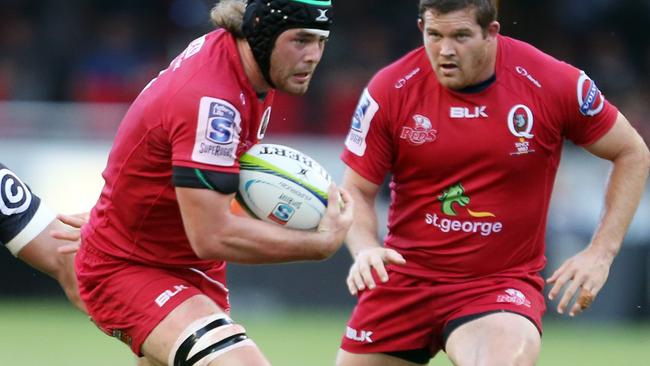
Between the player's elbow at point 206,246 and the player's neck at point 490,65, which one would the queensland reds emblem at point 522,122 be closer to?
the player's neck at point 490,65

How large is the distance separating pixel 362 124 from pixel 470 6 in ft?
2.61

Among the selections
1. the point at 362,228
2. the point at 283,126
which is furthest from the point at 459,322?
the point at 283,126

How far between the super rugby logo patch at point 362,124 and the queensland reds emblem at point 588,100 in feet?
3.25

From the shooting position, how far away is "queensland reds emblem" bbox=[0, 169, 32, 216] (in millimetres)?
6707

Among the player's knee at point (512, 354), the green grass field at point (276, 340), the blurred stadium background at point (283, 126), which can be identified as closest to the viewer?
the player's knee at point (512, 354)

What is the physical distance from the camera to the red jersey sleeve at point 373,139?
677 centimetres

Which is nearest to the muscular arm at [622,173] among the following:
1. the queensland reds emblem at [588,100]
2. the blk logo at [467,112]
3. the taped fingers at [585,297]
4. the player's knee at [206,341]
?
the queensland reds emblem at [588,100]

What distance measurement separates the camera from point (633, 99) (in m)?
15.1

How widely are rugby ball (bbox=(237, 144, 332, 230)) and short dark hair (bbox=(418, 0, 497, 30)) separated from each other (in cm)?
110

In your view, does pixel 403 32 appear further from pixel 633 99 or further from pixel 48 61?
pixel 48 61

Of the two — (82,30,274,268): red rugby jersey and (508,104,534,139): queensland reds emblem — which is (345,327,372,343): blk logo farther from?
(508,104,534,139): queensland reds emblem

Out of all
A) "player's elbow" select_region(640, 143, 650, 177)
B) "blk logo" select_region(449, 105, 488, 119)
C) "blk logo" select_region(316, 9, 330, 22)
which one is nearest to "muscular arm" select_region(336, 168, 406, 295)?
"blk logo" select_region(449, 105, 488, 119)

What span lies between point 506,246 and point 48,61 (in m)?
10.3

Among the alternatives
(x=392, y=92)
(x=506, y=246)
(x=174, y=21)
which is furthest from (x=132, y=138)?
(x=174, y=21)
